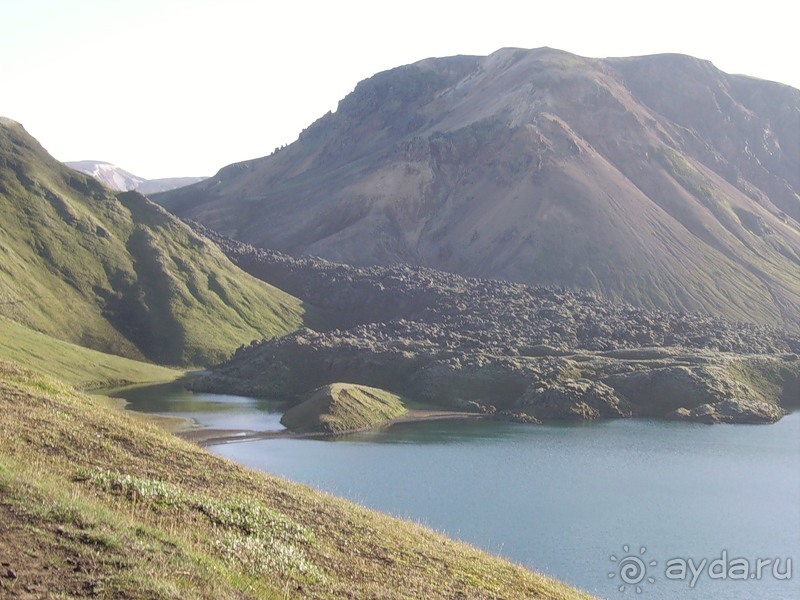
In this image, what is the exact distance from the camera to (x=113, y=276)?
561 feet

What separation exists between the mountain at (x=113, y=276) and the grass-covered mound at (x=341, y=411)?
5114 cm

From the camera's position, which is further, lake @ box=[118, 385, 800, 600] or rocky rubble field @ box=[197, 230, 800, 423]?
rocky rubble field @ box=[197, 230, 800, 423]

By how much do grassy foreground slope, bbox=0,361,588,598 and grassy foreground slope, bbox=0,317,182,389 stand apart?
8953cm

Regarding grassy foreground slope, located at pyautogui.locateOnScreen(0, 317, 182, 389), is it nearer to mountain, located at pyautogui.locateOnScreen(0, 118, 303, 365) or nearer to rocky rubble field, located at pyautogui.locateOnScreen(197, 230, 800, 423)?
mountain, located at pyautogui.locateOnScreen(0, 118, 303, 365)

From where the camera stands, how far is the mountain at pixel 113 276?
156 meters

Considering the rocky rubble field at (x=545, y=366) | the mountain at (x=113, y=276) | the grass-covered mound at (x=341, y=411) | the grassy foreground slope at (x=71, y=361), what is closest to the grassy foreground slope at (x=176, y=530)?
the grass-covered mound at (x=341, y=411)

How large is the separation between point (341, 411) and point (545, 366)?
40.1m

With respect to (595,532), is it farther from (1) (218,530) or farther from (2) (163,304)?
(2) (163,304)

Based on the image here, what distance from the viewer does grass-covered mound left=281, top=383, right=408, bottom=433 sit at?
110 meters

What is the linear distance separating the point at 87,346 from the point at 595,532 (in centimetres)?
11021

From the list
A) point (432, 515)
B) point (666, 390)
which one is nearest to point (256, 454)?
point (432, 515)

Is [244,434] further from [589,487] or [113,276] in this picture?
[113,276]
